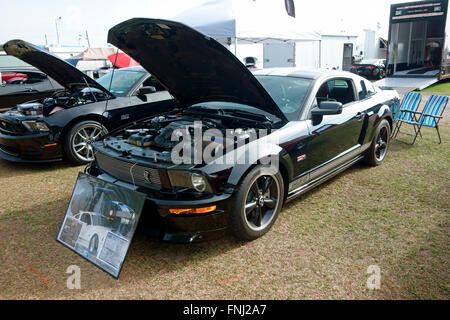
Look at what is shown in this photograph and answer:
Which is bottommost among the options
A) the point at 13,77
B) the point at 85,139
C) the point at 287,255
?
the point at 287,255

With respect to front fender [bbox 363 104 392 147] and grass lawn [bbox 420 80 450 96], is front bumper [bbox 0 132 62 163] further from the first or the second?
grass lawn [bbox 420 80 450 96]

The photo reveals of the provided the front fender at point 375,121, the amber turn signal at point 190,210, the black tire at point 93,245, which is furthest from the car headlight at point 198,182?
the front fender at point 375,121

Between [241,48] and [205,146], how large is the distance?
1522 cm

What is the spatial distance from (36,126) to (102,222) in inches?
114

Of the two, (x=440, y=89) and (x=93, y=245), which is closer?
(x=93, y=245)

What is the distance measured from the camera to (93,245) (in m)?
2.65

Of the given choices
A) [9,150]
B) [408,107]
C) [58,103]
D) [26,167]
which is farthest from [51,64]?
[408,107]

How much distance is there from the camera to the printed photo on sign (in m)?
2.48

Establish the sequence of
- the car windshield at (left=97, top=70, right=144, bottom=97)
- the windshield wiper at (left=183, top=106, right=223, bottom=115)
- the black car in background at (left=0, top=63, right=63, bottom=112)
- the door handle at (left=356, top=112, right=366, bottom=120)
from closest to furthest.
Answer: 1. the windshield wiper at (left=183, top=106, right=223, bottom=115)
2. the door handle at (left=356, top=112, right=366, bottom=120)
3. the car windshield at (left=97, top=70, right=144, bottom=97)
4. the black car in background at (left=0, top=63, right=63, bottom=112)

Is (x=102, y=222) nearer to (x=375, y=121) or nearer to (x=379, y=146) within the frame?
(x=375, y=121)

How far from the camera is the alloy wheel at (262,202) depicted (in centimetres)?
293

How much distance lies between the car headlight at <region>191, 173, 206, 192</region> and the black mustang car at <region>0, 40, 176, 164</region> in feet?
10.1

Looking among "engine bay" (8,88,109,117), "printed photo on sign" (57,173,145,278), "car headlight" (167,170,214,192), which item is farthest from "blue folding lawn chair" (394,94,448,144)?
"engine bay" (8,88,109,117)

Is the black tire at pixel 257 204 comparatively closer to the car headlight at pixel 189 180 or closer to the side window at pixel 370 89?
the car headlight at pixel 189 180
